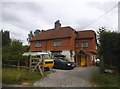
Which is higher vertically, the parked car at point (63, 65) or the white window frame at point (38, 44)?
the white window frame at point (38, 44)

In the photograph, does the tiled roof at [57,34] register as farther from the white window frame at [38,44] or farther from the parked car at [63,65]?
the parked car at [63,65]

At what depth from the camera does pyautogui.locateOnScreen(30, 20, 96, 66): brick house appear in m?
38.5

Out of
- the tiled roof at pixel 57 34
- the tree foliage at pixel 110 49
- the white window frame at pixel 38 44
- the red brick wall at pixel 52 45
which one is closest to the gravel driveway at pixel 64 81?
A: the tree foliage at pixel 110 49

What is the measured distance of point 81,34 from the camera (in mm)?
42062

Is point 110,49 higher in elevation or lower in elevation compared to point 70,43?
lower

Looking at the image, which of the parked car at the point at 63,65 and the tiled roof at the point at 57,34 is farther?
the tiled roof at the point at 57,34

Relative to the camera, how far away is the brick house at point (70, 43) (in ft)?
126

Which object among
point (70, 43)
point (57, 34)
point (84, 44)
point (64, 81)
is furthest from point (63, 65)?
point (57, 34)

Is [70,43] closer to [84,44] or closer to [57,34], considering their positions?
[84,44]

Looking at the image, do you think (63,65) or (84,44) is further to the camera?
(84,44)

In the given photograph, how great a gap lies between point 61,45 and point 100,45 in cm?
2079

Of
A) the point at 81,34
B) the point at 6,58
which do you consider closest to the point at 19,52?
the point at 6,58

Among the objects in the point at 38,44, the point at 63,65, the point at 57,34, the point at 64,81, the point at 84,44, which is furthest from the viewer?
the point at 38,44

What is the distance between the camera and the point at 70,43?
39.0 metres
